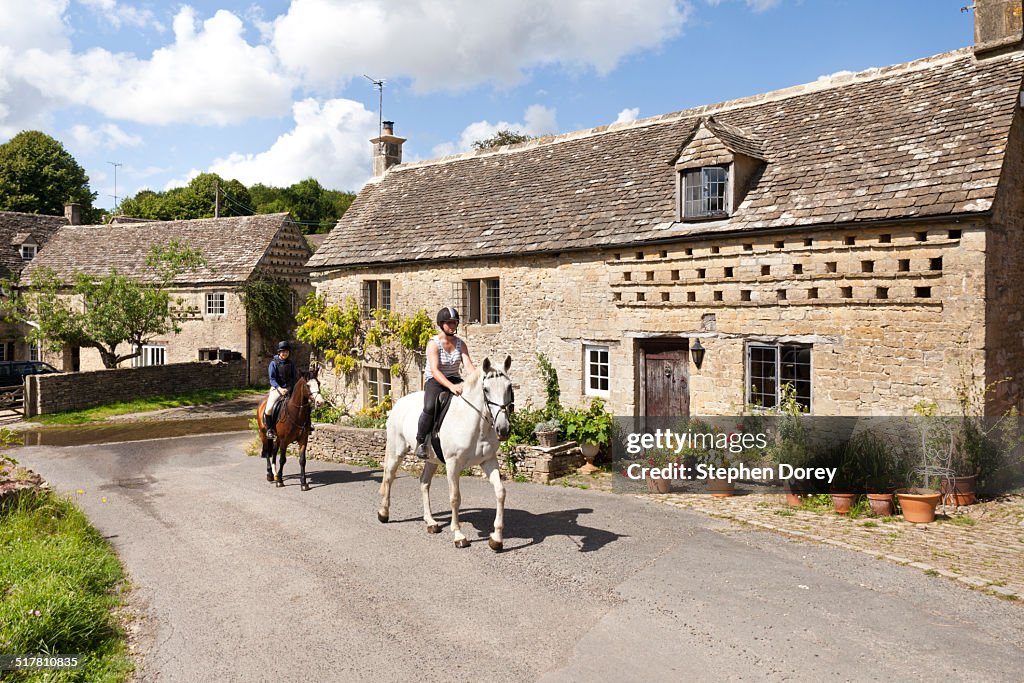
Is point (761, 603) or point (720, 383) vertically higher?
point (720, 383)

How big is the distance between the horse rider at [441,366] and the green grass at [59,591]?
403 centimetres

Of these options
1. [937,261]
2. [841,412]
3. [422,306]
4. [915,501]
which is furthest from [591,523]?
[422,306]

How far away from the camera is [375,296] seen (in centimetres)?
2139

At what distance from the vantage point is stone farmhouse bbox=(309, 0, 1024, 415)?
39.8 feet

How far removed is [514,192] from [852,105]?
8864 mm

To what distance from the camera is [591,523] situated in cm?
1025

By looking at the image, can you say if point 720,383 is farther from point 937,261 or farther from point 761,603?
point 761,603

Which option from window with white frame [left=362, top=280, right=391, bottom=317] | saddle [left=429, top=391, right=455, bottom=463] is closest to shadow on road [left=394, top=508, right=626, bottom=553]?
saddle [left=429, top=391, right=455, bottom=463]

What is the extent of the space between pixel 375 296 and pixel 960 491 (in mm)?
15899

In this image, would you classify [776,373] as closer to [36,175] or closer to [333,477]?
[333,477]

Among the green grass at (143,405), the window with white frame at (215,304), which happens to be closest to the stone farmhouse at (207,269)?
the window with white frame at (215,304)

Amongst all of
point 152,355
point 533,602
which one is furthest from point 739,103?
point 152,355

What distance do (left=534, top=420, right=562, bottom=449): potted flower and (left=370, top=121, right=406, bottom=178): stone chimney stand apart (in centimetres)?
1557

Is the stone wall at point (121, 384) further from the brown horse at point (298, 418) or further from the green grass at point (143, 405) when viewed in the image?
the brown horse at point (298, 418)
